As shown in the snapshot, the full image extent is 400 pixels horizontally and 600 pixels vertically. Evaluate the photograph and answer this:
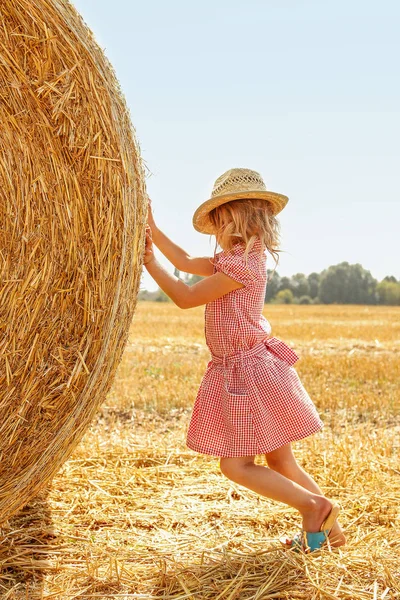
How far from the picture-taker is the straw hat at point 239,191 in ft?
9.97

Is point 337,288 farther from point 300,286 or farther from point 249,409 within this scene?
point 249,409

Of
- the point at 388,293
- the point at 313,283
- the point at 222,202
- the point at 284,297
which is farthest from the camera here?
the point at 313,283

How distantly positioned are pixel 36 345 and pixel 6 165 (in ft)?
2.20

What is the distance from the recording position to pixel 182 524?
3.41 meters

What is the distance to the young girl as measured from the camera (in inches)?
115

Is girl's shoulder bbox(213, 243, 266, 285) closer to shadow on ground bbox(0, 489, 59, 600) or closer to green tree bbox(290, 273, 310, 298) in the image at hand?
shadow on ground bbox(0, 489, 59, 600)

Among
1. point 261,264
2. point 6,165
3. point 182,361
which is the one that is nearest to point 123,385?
point 182,361

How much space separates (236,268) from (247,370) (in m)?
0.44

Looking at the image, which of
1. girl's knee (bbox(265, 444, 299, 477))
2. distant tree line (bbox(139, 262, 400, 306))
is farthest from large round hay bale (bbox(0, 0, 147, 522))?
distant tree line (bbox(139, 262, 400, 306))

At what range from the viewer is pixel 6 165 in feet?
8.50

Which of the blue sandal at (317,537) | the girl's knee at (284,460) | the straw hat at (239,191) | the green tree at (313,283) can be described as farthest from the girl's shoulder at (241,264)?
the green tree at (313,283)

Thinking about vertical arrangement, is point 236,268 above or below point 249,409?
above

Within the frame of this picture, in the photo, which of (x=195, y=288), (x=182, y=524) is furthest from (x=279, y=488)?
(x=195, y=288)

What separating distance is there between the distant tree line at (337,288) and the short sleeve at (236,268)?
56.7 meters
